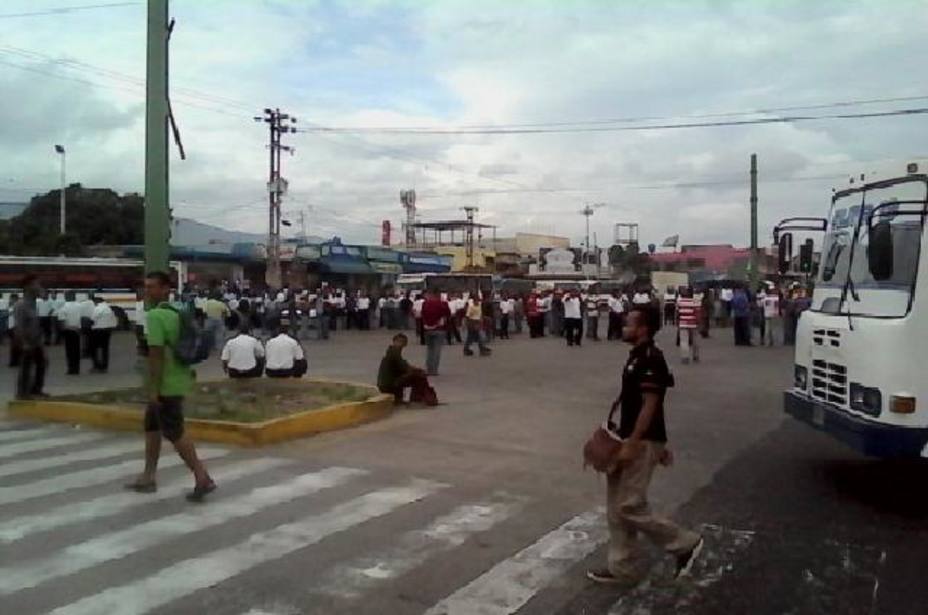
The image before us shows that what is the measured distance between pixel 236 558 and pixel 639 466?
2574 millimetres

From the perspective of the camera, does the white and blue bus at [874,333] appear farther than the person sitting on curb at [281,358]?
No

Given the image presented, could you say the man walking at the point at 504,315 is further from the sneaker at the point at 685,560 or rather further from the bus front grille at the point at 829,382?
the sneaker at the point at 685,560

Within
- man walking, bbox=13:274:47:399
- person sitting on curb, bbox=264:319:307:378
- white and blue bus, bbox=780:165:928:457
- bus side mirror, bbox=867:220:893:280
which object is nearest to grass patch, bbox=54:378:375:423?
person sitting on curb, bbox=264:319:307:378

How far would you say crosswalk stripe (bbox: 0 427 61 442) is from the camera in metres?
10.4

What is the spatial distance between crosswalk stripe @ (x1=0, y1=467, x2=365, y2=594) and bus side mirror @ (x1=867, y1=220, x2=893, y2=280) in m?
4.71

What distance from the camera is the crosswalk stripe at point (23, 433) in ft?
34.1

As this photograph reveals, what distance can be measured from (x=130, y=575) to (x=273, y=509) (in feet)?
5.77

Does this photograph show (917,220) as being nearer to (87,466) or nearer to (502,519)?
(502,519)

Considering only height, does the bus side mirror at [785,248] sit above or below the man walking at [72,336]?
above

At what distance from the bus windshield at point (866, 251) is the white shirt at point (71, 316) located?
1388 centimetres

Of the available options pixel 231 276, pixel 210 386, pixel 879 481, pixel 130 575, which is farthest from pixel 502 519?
pixel 231 276

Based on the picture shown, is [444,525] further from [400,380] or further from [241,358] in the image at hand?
[241,358]

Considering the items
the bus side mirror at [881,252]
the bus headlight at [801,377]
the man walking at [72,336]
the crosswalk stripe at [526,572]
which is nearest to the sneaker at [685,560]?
the crosswalk stripe at [526,572]

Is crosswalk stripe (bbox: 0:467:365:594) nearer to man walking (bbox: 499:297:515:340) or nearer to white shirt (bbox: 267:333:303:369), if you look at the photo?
white shirt (bbox: 267:333:303:369)
